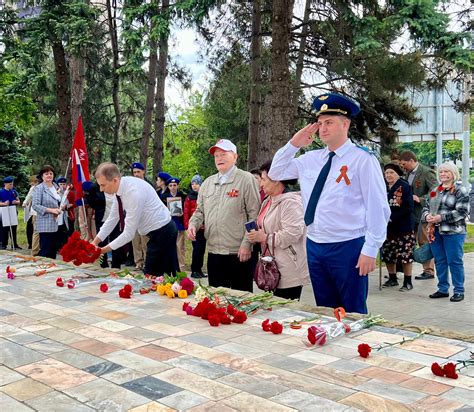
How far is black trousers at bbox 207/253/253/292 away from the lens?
5504mm

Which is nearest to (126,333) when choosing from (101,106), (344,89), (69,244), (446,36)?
(69,244)

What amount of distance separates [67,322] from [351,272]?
5.96 feet

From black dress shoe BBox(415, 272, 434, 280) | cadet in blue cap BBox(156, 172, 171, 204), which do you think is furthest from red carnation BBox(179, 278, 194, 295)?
cadet in blue cap BBox(156, 172, 171, 204)

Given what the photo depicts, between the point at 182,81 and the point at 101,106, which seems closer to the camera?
the point at 182,81

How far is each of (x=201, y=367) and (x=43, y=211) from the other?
7709 millimetres

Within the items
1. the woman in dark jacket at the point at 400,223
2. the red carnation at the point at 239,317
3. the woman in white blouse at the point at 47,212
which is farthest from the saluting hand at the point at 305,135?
the woman in white blouse at the point at 47,212

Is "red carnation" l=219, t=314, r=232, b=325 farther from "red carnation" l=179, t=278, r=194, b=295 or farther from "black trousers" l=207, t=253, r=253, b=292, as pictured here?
"black trousers" l=207, t=253, r=253, b=292

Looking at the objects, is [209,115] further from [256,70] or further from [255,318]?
[255,318]

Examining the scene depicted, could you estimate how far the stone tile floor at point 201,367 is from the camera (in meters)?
2.48

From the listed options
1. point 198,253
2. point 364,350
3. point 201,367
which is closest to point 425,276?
point 198,253

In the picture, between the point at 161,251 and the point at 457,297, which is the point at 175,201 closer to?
the point at 161,251

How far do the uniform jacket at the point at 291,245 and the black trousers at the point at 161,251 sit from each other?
1378 millimetres

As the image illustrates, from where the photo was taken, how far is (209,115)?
23.5 meters

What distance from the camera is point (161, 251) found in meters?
5.87
